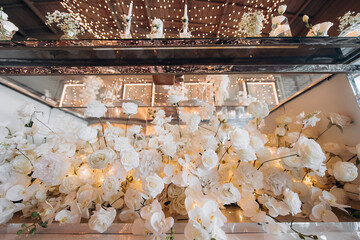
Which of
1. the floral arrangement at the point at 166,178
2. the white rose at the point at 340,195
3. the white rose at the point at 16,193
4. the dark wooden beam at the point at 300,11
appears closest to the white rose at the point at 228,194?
the floral arrangement at the point at 166,178

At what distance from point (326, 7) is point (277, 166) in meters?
3.24

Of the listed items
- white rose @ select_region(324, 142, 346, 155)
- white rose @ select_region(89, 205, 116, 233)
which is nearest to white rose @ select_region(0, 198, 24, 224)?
white rose @ select_region(89, 205, 116, 233)

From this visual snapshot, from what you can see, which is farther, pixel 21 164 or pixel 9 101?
pixel 9 101

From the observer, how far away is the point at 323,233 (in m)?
0.44

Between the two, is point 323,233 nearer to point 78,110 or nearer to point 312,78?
point 312,78

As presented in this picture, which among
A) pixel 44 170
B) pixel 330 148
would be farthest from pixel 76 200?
pixel 330 148

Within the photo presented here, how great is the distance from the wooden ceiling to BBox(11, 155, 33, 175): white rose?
9.33 feet

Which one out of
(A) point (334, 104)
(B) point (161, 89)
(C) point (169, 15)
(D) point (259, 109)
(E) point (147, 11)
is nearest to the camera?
(D) point (259, 109)

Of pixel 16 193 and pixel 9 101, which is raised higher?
pixel 9 101

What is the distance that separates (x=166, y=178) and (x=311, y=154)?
0.44 metres

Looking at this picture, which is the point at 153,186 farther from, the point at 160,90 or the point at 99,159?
the point at 160,90

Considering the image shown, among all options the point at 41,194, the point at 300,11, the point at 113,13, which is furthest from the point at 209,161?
the point at 300,11

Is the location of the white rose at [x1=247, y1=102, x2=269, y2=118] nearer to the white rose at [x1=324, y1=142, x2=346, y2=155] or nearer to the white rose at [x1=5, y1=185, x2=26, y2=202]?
the white rose at [x1=324, y1=142, x2=346, y2=155]

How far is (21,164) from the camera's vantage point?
49cm
